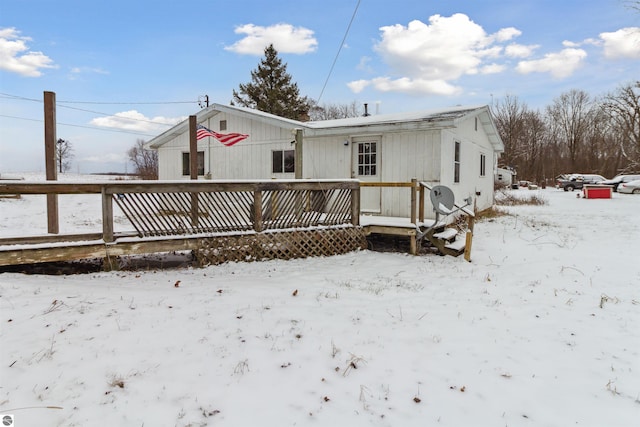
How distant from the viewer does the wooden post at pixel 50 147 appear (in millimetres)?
6324

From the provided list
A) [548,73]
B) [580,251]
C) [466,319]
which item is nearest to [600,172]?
[548,73]

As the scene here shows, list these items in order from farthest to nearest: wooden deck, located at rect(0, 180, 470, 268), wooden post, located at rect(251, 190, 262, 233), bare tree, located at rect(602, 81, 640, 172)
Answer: bare tree, located at rect(602, 81, 640, 172) → wooden post, located at rect(251, 190, 262, 233) → wooden deck, located at rect(0, 180, 470, 268)

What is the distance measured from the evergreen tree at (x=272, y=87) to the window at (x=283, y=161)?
20.8 metres

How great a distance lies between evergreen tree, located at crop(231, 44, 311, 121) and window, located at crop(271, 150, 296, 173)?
20.8 metres

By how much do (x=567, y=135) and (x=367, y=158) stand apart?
153 feet

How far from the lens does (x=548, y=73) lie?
23.9 metres

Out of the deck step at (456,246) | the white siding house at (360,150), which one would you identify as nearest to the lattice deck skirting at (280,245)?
the deck step at (456,246)

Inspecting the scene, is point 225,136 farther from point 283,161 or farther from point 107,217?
point 107,217

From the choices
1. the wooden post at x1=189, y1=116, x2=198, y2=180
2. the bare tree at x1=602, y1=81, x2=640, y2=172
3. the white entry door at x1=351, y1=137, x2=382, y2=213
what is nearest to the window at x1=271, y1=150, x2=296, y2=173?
the white entry door at x1=351, y1=137, x2=382, y2=213

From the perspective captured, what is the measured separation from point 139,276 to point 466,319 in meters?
4.36

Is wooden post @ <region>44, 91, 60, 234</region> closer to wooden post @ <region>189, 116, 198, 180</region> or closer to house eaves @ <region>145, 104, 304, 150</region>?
wooden post @ <region>189, 116, 198, 180</region>

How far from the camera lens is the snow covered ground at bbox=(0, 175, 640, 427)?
2.36 m

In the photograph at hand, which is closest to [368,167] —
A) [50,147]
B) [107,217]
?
[107,217]

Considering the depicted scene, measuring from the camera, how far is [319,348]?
3.14 meters
